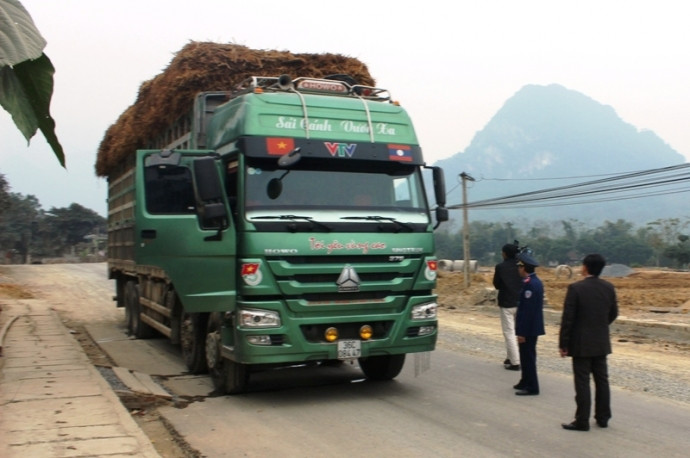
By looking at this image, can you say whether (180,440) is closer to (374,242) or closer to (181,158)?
(374,242)

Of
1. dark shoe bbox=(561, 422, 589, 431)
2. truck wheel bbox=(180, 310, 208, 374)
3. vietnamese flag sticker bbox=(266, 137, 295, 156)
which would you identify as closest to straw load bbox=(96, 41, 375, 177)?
vietnamese flag sticker bbox=(266, 137, 295, 156)

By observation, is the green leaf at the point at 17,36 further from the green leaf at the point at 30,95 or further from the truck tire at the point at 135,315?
the truck tire at the point at 135,315

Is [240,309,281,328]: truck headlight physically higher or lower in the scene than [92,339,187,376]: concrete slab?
higher

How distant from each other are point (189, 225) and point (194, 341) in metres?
1.64

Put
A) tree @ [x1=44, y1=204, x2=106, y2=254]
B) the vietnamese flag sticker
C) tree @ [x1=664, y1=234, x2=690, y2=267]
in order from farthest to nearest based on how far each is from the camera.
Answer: tree @ [x1=44, y1=204, x2=106, y2=254] → tree @ [x1=664, y1=234, x2=690, y2=267] → the vietnamese flag sticker

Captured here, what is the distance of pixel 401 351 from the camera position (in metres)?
7.30

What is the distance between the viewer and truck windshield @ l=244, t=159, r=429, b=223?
6973mm

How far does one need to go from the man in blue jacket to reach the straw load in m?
3.95

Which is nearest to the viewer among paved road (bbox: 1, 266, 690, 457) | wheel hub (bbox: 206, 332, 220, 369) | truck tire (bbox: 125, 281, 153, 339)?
paved road (bbox: 1, 266, 690, 457)

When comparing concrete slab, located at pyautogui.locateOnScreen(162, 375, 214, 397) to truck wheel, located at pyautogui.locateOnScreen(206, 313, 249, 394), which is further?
concrete slab, located at pyautogui.locateOnScreen(162, 375, 214, 397)

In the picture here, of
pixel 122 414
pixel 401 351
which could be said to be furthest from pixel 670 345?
pixel 122 414

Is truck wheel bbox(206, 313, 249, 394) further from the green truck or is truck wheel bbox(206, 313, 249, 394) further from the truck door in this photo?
the truck door

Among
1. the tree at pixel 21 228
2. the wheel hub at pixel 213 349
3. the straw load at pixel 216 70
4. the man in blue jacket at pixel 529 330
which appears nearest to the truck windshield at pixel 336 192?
the man in blue jacket at pixel 529 330

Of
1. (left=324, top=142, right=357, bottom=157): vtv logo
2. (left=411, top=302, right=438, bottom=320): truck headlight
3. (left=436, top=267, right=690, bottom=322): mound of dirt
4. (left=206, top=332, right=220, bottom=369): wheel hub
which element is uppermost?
(left=324, top=142, right=357, bottom=157): vtv logo
